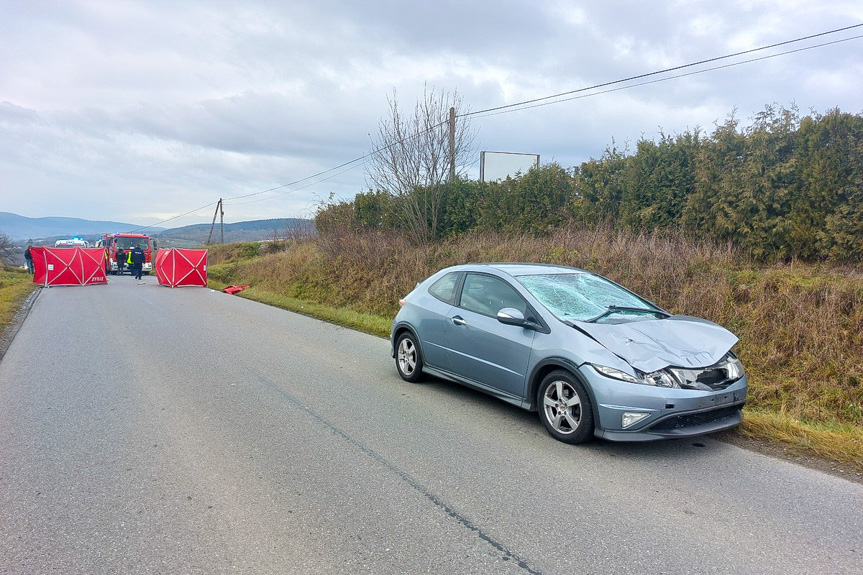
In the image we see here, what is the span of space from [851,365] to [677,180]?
5.81 metres

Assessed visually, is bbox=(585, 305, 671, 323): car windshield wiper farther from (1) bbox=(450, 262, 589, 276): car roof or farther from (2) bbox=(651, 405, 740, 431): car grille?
(2) bbox=(651, 405, 740, 431): car grille

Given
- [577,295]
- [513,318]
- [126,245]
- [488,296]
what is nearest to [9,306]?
[488,296]

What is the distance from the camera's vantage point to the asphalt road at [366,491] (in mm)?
3191

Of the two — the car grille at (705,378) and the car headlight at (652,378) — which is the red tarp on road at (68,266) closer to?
the car headlight at (652,378)

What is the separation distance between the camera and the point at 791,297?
772cm

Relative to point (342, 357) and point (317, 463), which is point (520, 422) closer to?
point (317, 463)

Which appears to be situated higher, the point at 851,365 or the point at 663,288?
the point at 663,288

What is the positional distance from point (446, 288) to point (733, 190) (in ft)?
20.9

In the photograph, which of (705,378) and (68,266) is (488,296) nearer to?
(705,378)

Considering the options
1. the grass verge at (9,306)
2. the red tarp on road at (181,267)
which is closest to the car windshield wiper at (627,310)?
the grass verge at (9,306)

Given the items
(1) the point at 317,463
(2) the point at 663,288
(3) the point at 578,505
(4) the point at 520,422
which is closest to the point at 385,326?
(2) the point at 663,288

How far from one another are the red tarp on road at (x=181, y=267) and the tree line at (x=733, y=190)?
14.9 metres

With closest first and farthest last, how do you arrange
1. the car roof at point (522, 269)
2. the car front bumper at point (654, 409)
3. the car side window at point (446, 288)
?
the car front bumper at point (654, 409) < the car roof at point (522, 269) < the car side window at point (446, 288)

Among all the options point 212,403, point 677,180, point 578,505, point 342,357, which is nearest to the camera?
point 578,505
